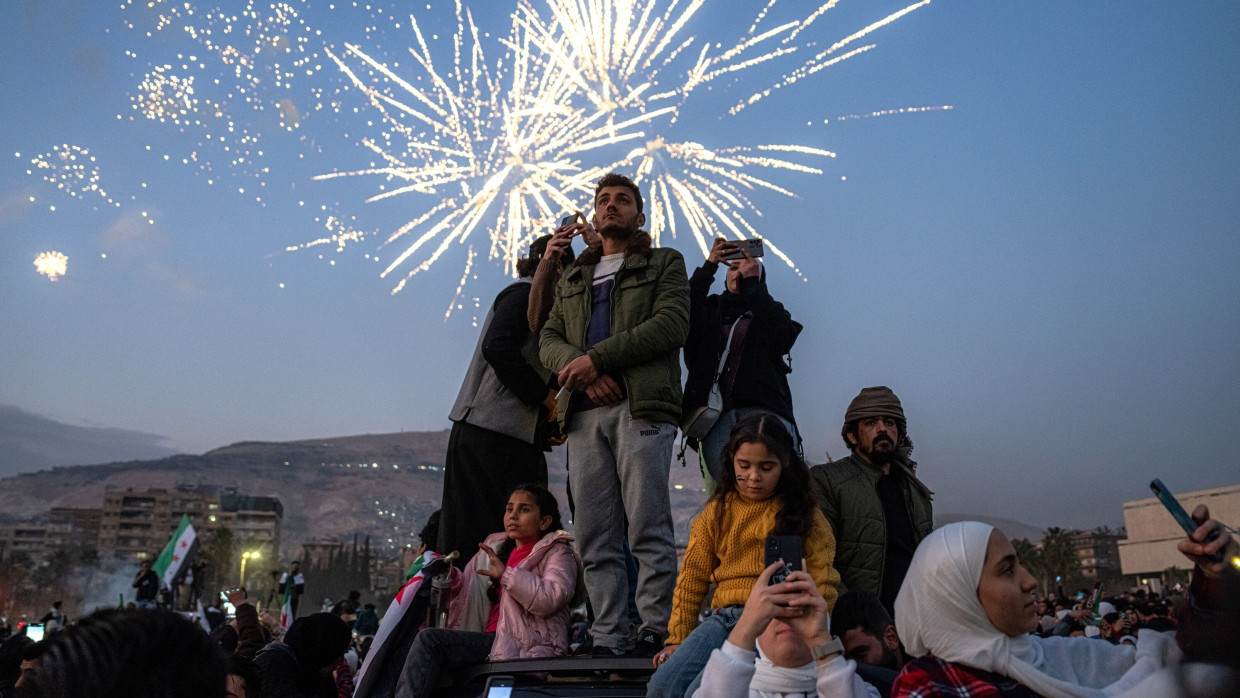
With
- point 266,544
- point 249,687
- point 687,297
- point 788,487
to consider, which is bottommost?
point 266,544

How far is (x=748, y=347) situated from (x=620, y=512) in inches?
57.3

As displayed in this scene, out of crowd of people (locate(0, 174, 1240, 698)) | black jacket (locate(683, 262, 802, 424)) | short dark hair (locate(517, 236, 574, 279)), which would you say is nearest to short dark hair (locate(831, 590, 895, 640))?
crowd of people (locate(0, 174, 1240, 698))

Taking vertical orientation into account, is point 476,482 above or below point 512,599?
above

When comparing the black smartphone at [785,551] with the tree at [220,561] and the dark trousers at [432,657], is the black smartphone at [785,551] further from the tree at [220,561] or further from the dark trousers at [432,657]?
the tree at [220,561]

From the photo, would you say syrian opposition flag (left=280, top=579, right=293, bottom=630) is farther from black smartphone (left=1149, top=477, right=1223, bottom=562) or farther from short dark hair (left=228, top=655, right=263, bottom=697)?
black smartphone (left=1149, top=477, right=1223, bottom=562)

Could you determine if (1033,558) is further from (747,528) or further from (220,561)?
(220,561)

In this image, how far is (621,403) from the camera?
5402 mm

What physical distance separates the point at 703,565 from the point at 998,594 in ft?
6.01

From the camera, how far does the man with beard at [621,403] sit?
5.02 metres

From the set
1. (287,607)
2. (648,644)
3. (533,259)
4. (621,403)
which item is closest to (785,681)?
(648,644)

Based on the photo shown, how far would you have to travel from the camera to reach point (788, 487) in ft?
14.2

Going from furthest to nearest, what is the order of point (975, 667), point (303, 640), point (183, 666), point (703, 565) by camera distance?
1. point (303, 640)
2. point (703, 565)
3. point (975, 667)
4. point (183, 666)

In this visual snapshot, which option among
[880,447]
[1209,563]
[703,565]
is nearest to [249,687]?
[703,565]

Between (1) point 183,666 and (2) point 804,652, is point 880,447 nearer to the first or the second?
(2) point 804,652
